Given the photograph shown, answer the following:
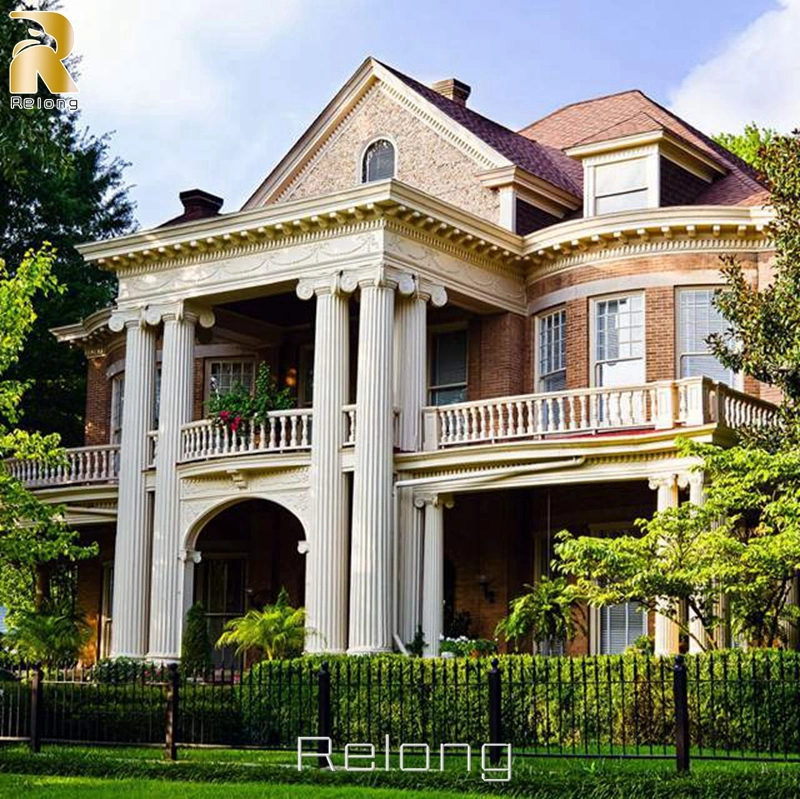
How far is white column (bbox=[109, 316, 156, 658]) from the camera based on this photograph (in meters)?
28.6

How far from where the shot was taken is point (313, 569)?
2605 centimetres

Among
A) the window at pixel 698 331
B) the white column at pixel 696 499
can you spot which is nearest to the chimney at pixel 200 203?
the window at pixel 698 331

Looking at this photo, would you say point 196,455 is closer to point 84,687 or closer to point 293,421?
point 293,421

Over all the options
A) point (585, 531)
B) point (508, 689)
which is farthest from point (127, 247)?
point (508, 689)

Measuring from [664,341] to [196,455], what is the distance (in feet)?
28.6

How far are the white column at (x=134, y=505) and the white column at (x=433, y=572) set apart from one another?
584 centimetres

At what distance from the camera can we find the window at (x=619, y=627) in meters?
27.0

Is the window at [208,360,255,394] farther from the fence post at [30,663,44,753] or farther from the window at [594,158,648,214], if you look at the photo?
the fence post at [30,663,44,753]

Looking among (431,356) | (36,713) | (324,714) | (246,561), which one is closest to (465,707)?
(324,714)

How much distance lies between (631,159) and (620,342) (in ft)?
12.2

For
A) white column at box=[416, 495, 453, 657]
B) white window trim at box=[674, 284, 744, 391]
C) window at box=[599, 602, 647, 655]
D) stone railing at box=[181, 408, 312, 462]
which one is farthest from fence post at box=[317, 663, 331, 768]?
white window trim at box=[674, 284, 744, 391]

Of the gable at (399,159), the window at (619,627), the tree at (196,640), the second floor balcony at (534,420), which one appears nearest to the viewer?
the second floor balcony at (534,420)

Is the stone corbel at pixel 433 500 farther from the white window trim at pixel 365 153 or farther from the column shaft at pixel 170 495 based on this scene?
the white window trim at pixel 365 153

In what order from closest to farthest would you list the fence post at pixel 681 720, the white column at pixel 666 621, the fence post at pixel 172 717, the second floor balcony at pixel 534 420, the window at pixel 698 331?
the fence post at pixel 681 720, the fence post at pixel 172 717, the white column at pixel 666 621, the second floor balcony at pixel 534 420, the window at pixel 698 331
